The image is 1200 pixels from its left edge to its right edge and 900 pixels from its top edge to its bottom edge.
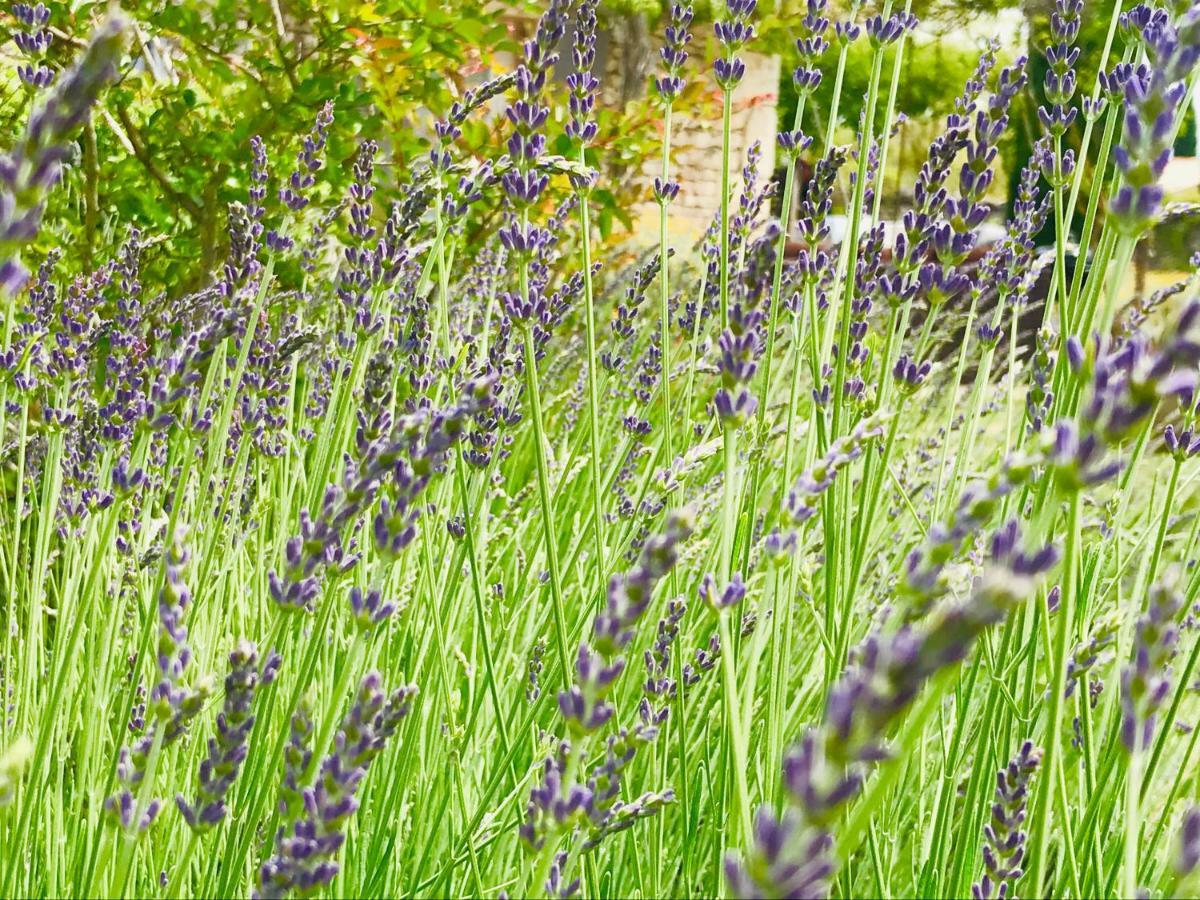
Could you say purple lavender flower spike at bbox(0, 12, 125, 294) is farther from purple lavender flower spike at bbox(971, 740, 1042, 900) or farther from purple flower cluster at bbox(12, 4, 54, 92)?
purple flower cluster at bbox(12, 4, 54, 92)

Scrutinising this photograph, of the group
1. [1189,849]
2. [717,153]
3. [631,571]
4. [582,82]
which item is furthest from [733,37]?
[717,153]

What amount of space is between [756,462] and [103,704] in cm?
109

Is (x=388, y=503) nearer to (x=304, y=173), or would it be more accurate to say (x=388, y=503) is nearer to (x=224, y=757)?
(x=224, y=757)

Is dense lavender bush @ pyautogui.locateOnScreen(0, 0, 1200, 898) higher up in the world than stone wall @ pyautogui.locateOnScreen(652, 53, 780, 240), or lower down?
higher up

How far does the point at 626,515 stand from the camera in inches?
84.6

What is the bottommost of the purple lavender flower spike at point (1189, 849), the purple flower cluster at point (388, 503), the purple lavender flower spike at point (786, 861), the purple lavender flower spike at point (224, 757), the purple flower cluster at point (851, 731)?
the purple lavender flower spike at point (224, 757)

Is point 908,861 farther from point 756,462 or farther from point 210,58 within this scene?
point 210,58

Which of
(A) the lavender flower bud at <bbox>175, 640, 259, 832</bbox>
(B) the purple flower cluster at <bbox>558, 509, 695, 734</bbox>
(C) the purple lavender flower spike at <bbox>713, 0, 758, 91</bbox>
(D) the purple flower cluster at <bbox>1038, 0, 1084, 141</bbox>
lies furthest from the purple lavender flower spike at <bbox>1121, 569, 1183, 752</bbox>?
(C) the purple lavender flower spike at <bbox>713, 0, 758, 91</bbox>

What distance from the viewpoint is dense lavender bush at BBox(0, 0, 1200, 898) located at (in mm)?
737

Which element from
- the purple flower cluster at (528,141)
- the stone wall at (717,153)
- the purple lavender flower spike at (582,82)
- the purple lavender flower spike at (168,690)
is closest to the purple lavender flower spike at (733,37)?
the purple lavender flower spike at (582,82)

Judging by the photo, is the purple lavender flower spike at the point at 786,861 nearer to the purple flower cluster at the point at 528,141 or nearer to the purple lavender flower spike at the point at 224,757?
the purple lavender flower spike at the point at 224,757

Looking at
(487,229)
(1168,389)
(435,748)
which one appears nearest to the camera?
(1168,389)

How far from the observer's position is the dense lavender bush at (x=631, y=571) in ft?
2.42

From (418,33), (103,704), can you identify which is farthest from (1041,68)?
(103,704)
